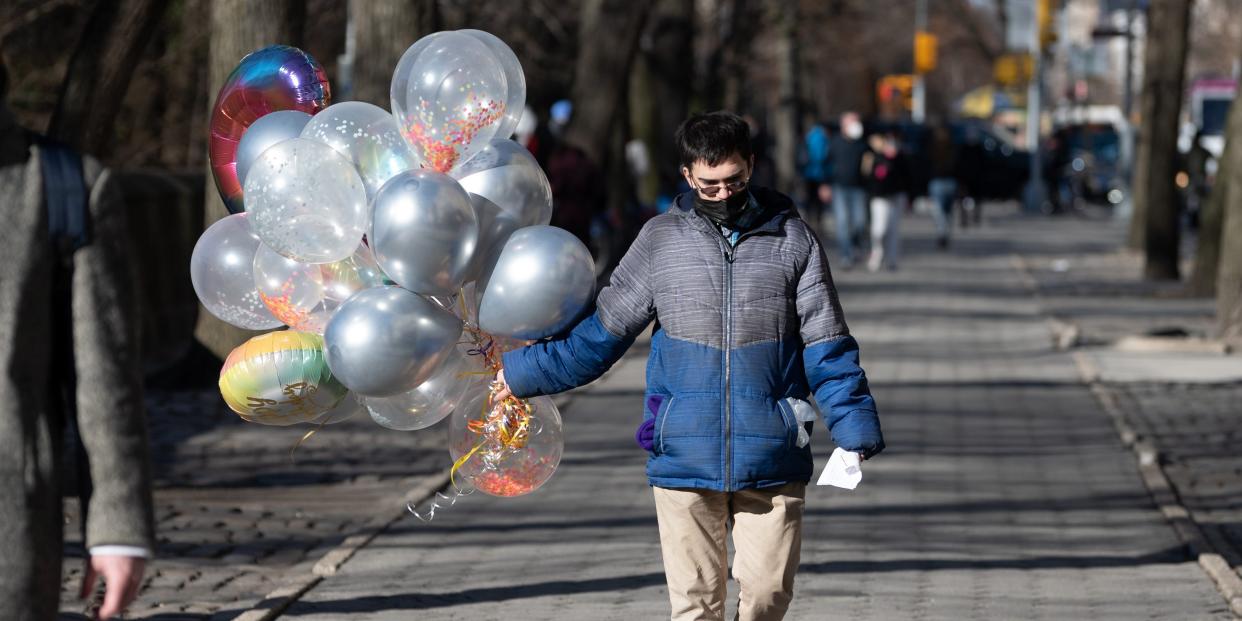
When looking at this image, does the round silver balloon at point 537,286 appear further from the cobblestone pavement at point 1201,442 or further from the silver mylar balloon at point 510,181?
the cobblestone pavement at point 1201,442

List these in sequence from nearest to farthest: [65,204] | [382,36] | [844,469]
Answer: [65,204] → [844,469] → [382,36]

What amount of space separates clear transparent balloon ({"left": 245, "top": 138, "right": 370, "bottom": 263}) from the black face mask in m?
0.87

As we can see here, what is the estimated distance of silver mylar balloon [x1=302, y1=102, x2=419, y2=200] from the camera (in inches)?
210

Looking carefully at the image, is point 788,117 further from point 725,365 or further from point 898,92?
point 725,365

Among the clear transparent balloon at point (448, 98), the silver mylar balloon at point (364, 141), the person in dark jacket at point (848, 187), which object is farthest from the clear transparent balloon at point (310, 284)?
the person in dark jacket at point (848, 187)

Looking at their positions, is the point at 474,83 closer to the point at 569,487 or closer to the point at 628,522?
the point at 628,522

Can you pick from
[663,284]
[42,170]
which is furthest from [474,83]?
[42,170]

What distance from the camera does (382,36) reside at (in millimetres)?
13148

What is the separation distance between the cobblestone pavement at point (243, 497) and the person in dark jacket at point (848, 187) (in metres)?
13.3

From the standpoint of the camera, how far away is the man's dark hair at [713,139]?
5.00m

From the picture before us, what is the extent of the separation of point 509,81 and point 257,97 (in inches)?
28.6

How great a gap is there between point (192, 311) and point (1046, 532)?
10.5 m

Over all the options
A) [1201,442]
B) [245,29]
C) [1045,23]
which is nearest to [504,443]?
[1201,442]

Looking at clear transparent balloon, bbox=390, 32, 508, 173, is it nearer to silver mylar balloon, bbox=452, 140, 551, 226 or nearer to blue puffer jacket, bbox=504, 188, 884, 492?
silver mylar balloon, bbox=452, 140, 551, 226
